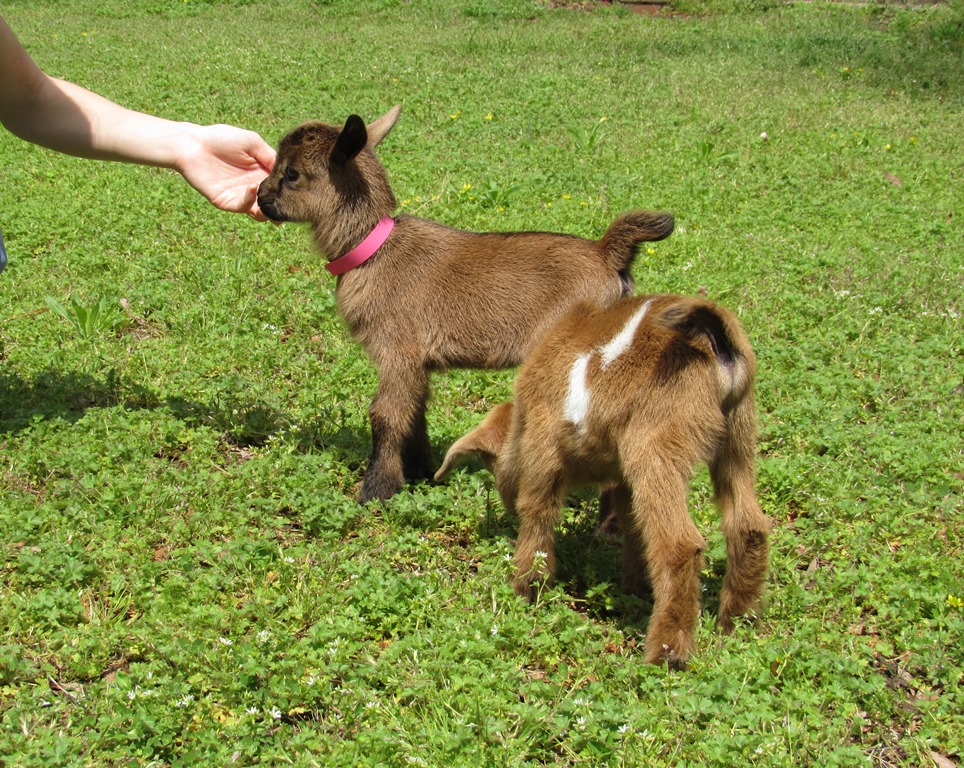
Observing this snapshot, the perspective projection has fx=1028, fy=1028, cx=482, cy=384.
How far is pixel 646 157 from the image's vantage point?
10125 mm

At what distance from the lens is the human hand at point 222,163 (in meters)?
5.59

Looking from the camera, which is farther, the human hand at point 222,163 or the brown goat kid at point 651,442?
the human hand at point 222,163

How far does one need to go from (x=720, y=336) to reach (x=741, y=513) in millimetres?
713

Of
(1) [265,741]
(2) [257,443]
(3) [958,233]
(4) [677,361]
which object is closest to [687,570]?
(4) [677,361]

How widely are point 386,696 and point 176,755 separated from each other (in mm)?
732

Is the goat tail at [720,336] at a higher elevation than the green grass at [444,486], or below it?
→ higher

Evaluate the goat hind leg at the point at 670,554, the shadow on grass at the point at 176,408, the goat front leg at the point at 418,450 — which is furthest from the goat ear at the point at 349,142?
the goat hind leg at the point at 670,554

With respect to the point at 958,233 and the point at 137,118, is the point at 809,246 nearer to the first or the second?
the point at 958,233

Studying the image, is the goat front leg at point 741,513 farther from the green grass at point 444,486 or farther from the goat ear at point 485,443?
the goat ear at point 485,443

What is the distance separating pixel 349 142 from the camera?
5227mm

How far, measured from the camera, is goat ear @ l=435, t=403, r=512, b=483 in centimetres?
450

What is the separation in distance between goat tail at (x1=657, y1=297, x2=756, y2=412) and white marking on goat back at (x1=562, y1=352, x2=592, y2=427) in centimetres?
39

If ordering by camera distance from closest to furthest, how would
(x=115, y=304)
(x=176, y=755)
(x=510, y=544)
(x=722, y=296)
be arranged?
(x=176, y=755)
(x=510, y=544)
(x=115, y=304)
(x=722, y=296)

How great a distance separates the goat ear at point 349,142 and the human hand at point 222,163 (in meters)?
0.54
